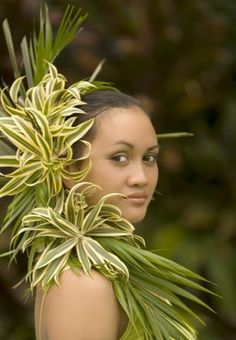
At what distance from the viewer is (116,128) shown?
5.70 ft

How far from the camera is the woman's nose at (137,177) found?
174cm

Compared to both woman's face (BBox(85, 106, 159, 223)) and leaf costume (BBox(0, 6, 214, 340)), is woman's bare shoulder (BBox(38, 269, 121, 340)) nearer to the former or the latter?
leaf costume (BBox(0, 6, 214, 340))

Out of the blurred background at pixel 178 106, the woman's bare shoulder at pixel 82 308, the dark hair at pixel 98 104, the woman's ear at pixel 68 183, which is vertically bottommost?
the blurred background at pixel 178 106

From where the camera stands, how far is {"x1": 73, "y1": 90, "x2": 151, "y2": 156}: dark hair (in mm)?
1761

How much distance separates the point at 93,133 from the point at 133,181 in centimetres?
12

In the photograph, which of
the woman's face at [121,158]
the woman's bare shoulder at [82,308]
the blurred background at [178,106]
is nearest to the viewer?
the woman's bare shoulder at [82,308]

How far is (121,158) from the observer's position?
174 centimetres

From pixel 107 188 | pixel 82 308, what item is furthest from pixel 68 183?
pixel 82 308

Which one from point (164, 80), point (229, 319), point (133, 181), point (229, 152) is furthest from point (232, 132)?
point (133, 181)

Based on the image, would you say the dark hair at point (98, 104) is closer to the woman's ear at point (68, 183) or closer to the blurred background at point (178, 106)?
the woman's ear at point (68, 183)

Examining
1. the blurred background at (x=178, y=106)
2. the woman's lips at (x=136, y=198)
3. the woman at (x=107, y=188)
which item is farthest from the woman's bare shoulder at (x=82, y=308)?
the blurred background at (x=178, y=106)

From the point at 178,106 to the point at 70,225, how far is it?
1683 millimetres

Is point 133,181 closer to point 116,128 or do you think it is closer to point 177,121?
point 116,128

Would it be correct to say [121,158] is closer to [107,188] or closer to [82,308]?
[107,188]
